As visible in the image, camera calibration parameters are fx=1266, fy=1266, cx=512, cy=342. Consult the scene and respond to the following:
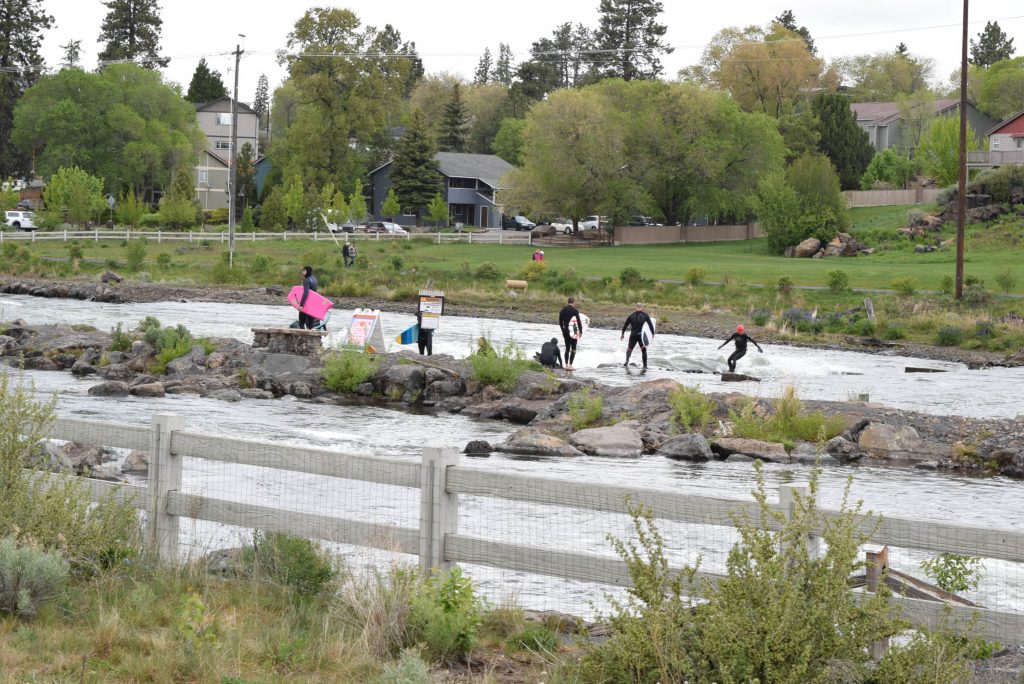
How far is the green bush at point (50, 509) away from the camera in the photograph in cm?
809

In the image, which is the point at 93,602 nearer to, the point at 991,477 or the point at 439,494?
the point at 439,494

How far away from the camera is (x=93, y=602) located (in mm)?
7762

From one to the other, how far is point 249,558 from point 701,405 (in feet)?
50.8

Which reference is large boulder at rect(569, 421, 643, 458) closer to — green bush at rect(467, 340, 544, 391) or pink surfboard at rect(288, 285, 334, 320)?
green bush at rect(467, 340, 544, 391)

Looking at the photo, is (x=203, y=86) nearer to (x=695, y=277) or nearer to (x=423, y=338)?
(x=695, y=277)

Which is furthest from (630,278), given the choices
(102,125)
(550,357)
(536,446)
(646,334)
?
(102,125)

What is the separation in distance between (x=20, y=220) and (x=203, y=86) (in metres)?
46.0

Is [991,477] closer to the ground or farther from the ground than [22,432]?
closer to the ground

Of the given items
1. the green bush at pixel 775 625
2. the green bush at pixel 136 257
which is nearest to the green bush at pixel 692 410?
the green bush at pixel 775 625

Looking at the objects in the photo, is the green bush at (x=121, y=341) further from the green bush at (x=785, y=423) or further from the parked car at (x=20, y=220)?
the parked car at (x=20, y=220)

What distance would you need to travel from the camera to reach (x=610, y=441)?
2136 cm

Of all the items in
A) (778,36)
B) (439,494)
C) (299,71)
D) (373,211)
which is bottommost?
(439,494)

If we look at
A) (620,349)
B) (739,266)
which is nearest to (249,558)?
(620,349)

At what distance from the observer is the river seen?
40.7ft
